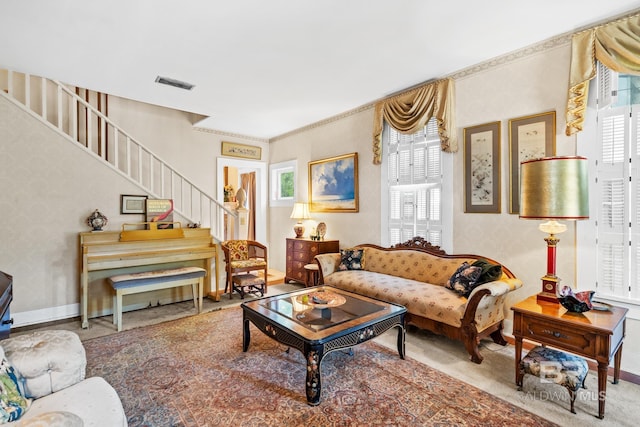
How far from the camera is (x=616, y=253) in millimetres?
2502

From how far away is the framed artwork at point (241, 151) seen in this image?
5.97 m

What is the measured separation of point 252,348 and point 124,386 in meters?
1.01

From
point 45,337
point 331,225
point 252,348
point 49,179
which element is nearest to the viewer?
point 45,337

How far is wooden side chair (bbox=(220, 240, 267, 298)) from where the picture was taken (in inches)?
180

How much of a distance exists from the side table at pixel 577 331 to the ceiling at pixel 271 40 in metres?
2.27

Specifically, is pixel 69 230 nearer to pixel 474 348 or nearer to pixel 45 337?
pixel 45 337

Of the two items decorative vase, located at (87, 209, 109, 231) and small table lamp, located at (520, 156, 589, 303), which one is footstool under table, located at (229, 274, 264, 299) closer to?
decorative vase, located at (87, 209, 109, 231)

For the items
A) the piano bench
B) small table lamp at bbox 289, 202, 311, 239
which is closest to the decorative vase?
the piano bench

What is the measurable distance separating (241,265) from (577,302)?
3911 millimetres

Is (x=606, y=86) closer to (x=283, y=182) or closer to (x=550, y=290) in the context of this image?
(x=550, y=290)

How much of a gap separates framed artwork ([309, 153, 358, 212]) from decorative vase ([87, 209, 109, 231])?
123 inches

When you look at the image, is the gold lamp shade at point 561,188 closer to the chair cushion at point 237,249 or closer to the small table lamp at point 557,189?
the small table lamp at point 557,189

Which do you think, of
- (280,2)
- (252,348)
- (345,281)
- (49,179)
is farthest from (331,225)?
(49,179)

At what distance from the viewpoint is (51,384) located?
4.86ft
